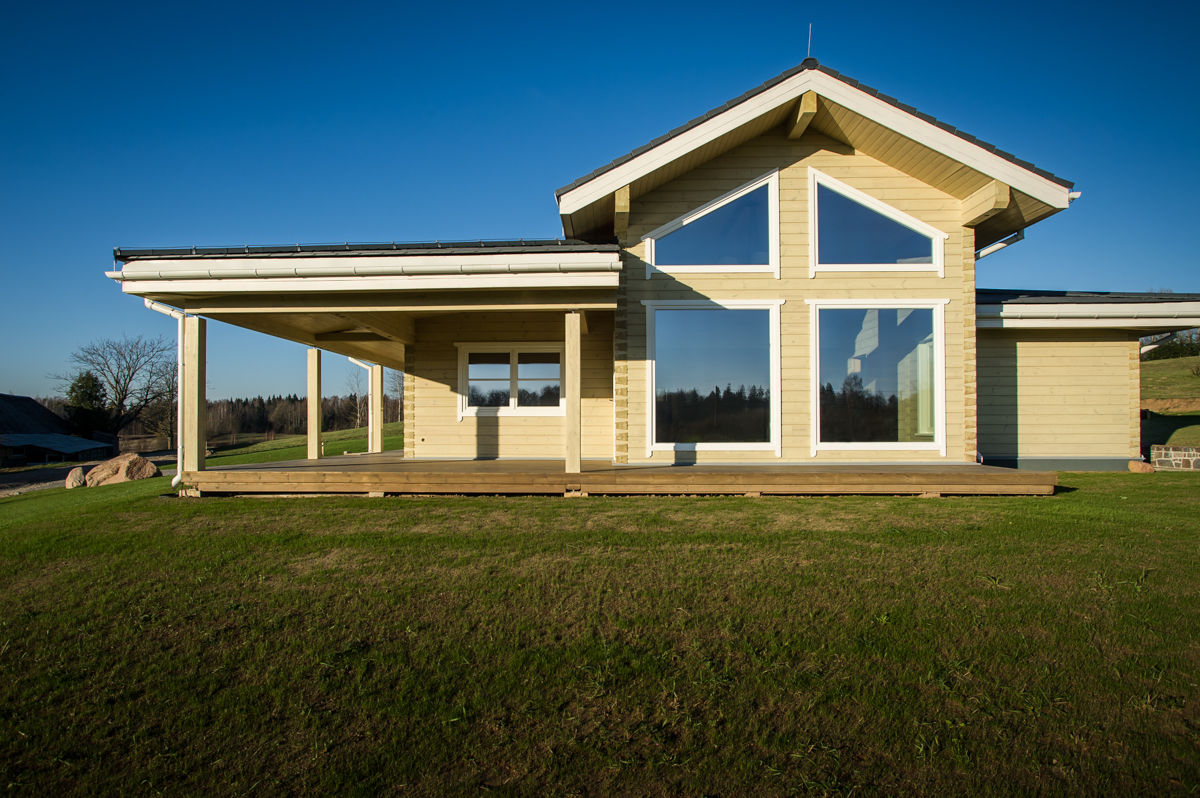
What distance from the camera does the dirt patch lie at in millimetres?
16884

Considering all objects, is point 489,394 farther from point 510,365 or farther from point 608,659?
point 608,659

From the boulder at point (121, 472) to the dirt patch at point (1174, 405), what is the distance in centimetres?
2592

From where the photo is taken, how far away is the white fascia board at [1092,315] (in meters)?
9.53

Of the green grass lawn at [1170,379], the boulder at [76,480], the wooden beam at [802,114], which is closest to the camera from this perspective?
the wooden beam at [802,114]

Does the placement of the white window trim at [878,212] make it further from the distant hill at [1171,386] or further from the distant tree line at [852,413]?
the distant hill at [1171,386]

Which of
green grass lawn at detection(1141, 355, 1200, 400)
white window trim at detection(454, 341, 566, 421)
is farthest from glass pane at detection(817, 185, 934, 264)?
green grass lawn at detection(1141, 355, 1200, 400)

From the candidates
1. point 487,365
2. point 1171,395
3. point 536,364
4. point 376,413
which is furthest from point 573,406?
point 1171,395

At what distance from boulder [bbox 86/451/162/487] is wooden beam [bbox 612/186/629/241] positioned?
482 inches

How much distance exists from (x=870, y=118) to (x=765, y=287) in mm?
2569

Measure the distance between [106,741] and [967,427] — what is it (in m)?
9.72

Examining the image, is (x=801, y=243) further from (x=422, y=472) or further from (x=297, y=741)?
(x=297, y=741)

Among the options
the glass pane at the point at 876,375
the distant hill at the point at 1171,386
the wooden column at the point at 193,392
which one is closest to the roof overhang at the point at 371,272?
the wooden column at the point at 193,392

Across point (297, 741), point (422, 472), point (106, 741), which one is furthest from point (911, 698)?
point (422, 472)

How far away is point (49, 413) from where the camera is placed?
41.1 m
